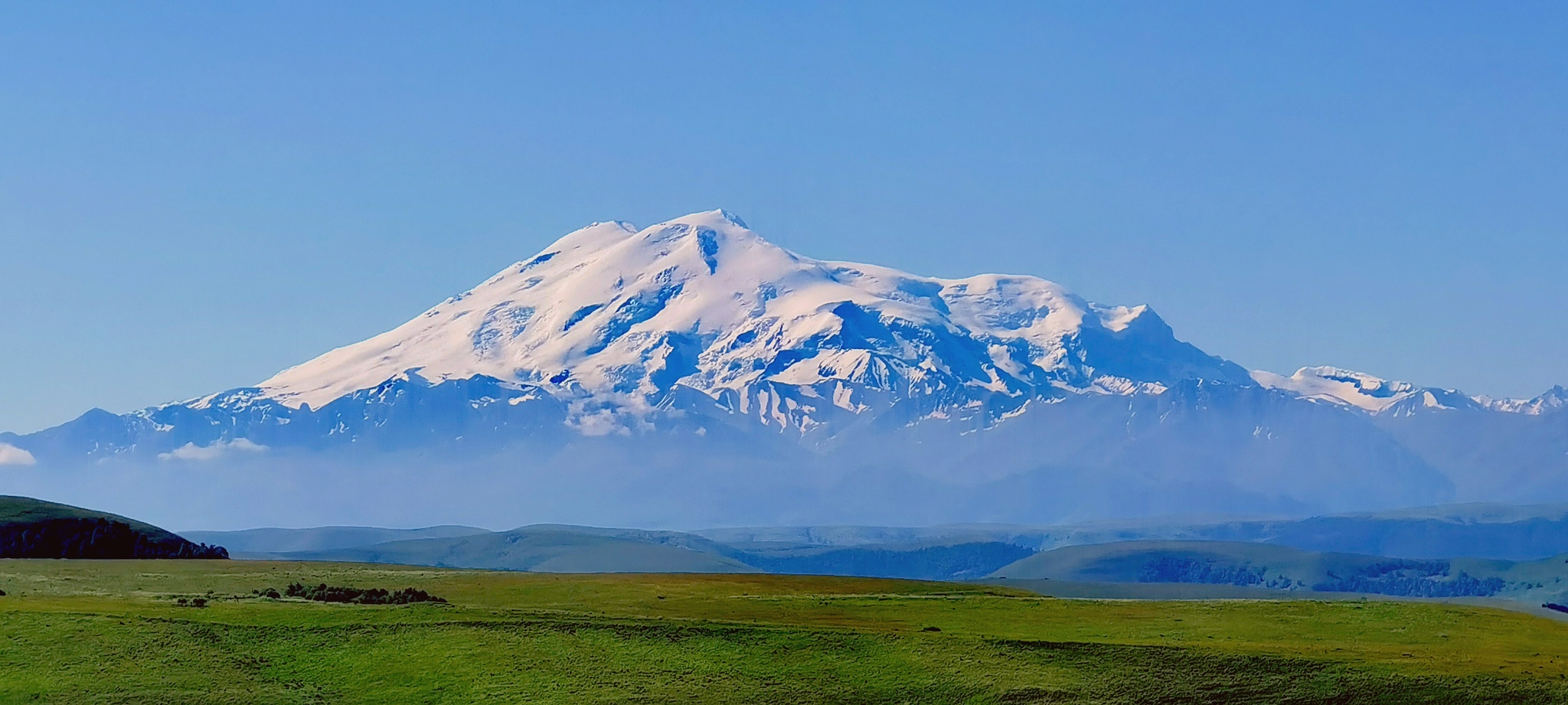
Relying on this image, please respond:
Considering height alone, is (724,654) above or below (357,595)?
below

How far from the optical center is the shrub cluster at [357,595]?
423 feet

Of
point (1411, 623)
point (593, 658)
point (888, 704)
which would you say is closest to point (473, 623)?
point (593, 658)

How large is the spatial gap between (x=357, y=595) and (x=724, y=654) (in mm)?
32463

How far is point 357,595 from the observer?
5187 inches

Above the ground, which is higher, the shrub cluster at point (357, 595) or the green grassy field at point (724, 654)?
the shrub cluster at point (357, 595)

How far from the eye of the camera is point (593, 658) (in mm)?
109875

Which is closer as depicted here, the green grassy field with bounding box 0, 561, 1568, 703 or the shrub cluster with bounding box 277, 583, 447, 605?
the green grassy field with bounding box 0, 561, 1568, 703

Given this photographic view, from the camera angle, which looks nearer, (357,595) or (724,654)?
(724,654)

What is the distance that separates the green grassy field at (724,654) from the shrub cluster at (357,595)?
13.5 ft

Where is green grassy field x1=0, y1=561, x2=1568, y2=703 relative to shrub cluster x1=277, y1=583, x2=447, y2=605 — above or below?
below

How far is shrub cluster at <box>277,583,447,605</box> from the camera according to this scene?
129 metres

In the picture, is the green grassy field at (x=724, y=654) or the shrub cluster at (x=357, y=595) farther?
the shrub cluster at (x=357, y=595)

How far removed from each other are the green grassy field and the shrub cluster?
413 cm

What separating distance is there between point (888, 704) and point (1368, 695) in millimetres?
27766
